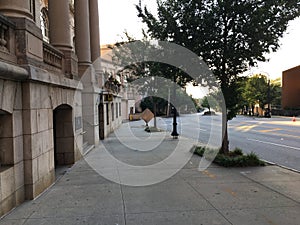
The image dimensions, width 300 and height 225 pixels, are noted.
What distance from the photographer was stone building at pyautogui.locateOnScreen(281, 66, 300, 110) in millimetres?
56844

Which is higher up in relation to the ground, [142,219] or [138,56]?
[138,56]

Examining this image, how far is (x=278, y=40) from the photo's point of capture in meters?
9.48

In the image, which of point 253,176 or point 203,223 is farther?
point 253,176

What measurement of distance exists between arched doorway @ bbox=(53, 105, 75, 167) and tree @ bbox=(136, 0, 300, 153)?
443 centimetres

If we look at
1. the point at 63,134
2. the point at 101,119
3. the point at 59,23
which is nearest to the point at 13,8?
the point at 59,23

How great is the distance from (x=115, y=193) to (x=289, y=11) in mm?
7852

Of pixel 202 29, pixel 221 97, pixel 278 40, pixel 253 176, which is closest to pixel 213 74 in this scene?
pixel 221 97

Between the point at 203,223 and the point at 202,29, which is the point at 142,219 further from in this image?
the point at 202,29

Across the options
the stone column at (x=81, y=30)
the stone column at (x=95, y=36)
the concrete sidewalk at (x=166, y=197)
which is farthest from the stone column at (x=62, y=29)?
the stone column at (x=95, y=36)

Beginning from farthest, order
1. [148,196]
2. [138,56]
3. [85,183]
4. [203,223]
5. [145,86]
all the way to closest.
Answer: [145,86]
[138,56]
[85,183]
[148,196]
[203,223]

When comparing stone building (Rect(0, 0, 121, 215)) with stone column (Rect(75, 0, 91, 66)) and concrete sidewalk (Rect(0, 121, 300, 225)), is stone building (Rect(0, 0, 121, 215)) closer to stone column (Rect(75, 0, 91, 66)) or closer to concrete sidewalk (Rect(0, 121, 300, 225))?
concrete sidewalk (Rect(0, 121, 300, 225))

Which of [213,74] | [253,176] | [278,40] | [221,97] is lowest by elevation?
[253,176]

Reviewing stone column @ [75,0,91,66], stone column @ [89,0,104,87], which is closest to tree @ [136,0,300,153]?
stone column @ [75,0,91,66]

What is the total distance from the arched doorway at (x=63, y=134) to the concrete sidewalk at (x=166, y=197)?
0.71 m
